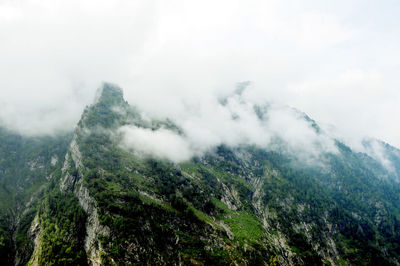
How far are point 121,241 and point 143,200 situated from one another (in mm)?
49308

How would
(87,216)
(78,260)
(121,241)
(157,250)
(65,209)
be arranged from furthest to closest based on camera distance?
(65,209) → (87,216) → (157,250) → (121,241) → (78,260)

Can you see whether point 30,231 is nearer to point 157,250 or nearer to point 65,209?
point 65,209

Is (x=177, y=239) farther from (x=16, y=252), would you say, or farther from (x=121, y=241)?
(x=16, y=252)

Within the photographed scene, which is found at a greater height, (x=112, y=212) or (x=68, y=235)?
(x=112, y=212)

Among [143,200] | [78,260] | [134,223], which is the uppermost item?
[143,200]

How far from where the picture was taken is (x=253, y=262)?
189750 millimetres

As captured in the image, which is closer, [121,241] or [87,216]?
[121,241]

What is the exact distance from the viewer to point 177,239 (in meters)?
177

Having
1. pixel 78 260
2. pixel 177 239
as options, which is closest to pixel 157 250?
pixel 177 239

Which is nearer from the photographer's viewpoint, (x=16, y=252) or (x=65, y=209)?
(x=16, y=252)

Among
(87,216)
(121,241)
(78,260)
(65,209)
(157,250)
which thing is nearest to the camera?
(78,260)

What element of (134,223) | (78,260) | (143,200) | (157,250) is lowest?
(78,260)

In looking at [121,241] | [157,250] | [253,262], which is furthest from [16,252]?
[253,262]

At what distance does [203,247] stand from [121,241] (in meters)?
66.3
